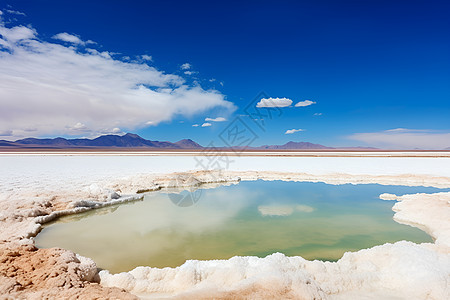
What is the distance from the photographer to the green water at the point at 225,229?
13.8ft

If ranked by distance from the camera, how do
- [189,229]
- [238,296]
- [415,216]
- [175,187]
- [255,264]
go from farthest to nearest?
[175,187], [415,216], [189,229], [255,264], [238,296]

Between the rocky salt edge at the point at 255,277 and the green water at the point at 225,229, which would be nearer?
the rocky salt edge at the point at 255,277

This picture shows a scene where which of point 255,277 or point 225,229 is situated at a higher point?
point 255,277

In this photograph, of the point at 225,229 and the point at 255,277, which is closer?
the point at 255,277

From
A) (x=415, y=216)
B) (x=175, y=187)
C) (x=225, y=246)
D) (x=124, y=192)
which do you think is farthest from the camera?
(x=175, y=187)

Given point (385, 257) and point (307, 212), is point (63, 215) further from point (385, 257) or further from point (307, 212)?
point (385, 257)

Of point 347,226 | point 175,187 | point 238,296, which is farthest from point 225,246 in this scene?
point 175,187

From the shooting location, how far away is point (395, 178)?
11.1m

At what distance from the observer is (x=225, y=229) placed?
5.30 meters

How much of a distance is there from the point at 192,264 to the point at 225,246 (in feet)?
3.70

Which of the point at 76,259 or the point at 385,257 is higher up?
the point at 385,257

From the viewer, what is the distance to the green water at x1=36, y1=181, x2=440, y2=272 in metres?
4.20

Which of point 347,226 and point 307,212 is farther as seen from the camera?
point 307,212

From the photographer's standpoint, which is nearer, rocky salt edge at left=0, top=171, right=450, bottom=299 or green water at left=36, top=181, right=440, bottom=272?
rocky salt edge at left=0, top=171, right=450, bottom=299
